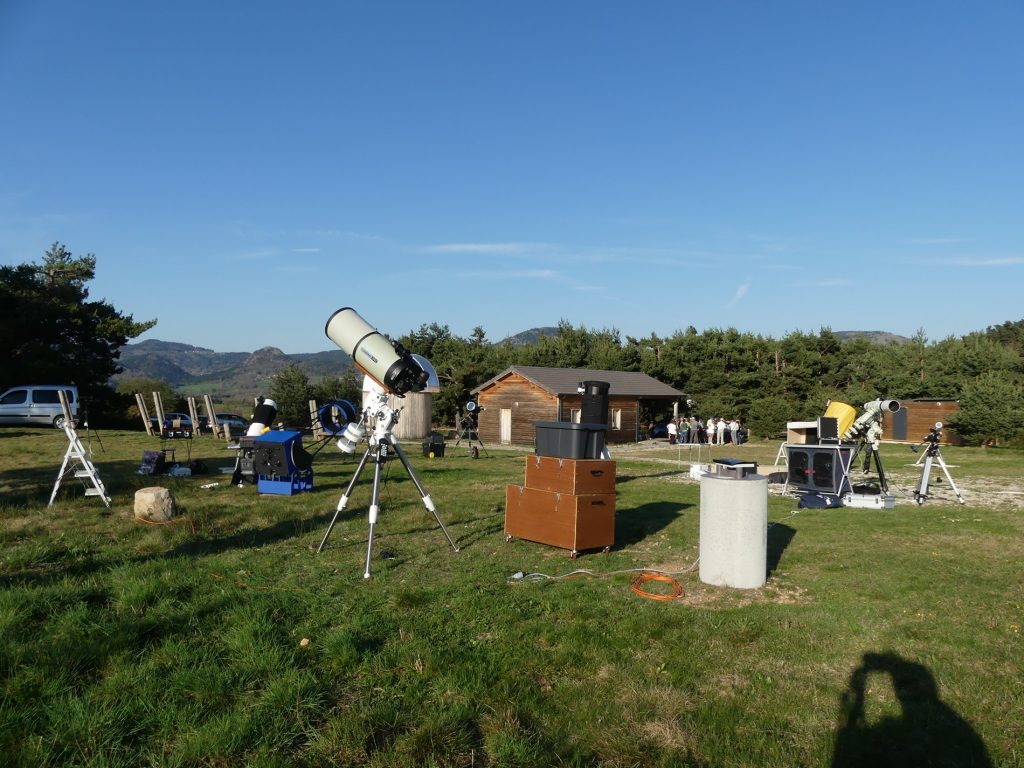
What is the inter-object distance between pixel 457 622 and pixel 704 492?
2.98 m

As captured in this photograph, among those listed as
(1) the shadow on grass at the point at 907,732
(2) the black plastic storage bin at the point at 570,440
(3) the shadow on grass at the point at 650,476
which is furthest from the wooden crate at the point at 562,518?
(3) the shadow on grass at the point at 650,476

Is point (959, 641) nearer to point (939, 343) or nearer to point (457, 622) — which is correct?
point (457, 622)

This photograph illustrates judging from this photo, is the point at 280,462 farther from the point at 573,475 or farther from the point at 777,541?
the point at 777,541

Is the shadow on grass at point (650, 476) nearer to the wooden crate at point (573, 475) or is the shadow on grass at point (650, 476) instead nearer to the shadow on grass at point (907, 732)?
the wooden crate at point (573, 475)

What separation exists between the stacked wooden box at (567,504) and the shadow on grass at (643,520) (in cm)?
84

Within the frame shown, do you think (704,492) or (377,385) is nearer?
(704,492)

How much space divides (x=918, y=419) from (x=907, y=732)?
123ft

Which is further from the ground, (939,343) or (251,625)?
(939,343)

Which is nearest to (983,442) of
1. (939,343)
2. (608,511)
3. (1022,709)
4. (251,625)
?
(939,343)

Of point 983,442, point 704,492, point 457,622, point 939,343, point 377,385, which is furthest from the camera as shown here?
point 939,343

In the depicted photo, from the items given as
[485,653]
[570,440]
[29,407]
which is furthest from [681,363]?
[485,653]

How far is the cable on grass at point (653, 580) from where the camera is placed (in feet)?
22.0

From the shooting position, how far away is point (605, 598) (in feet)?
21.8

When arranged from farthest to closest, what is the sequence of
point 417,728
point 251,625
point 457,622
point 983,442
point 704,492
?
point 983,442, point 704,492, point 457,622, point 251,625, point 417,728
